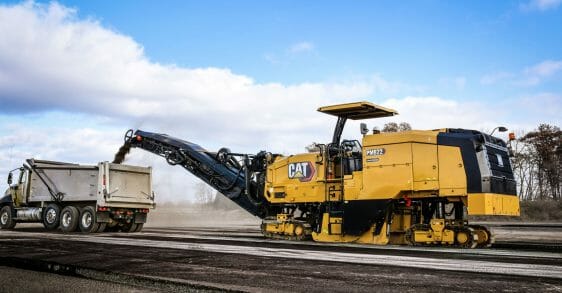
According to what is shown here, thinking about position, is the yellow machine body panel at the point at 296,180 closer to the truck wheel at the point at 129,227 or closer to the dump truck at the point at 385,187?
the dump truck at the point at 385,187

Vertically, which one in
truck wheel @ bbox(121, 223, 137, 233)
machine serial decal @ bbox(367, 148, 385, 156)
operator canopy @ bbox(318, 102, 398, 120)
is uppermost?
operator canopy @ bbox(318, 102, 398, 120)

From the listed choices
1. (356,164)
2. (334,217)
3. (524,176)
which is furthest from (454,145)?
(524,176)

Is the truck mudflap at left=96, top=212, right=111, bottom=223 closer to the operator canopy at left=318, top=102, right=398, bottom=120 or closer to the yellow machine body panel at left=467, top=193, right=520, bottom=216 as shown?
the operator canopy at left=318, top=102, right=398, bottom=120

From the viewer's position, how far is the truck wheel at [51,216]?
1939 centimetres

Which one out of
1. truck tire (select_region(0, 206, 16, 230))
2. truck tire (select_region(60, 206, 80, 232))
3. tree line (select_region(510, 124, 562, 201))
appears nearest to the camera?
truck tire (select_region(60, 206, 80, 232))

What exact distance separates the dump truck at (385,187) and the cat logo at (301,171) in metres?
0.03

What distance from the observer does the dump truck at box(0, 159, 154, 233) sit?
1852 centimetres

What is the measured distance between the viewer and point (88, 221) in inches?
728

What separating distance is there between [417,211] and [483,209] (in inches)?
89.0

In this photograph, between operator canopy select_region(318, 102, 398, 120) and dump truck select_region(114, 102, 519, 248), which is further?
operator canopy select_region(318, 102, 398, 120)

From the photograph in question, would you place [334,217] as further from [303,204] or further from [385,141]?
[385,141]

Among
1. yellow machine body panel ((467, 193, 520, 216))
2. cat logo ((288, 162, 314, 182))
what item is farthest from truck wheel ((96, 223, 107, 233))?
yellow machine body panel ((467, 193, 520, 216))

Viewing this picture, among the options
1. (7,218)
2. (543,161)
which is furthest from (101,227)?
(543,161)

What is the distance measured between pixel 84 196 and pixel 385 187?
37.2ft
